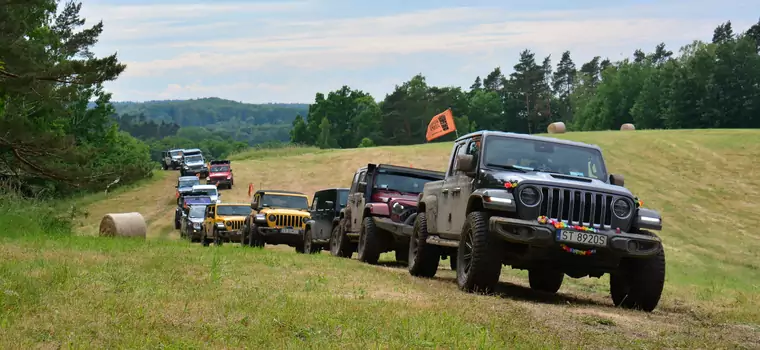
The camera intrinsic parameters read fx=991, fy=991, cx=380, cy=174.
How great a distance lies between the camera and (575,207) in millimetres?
11969

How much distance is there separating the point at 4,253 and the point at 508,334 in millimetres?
9748

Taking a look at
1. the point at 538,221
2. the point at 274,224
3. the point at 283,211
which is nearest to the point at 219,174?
the point at 283,211

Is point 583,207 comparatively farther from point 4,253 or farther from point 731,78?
point 731,78

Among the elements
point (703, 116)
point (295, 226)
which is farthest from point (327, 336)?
point (703, 116)

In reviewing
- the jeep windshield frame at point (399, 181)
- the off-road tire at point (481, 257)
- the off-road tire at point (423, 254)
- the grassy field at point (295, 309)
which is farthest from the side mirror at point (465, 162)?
the jeep windshield frame at point (399, 181)

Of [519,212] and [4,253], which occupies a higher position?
[519,212]

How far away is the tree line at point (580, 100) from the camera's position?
352ft

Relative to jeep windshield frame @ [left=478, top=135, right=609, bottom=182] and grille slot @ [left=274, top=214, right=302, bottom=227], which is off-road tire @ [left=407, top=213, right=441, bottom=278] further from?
grille slot @ [left=274, top=214, right=302, bottom=227]

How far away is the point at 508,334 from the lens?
8102 millimetres

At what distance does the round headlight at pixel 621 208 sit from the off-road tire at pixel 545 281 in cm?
302

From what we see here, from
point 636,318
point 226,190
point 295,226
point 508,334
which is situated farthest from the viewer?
point 226,190

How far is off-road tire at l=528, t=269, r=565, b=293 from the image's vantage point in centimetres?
1513

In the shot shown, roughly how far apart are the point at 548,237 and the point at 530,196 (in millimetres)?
619

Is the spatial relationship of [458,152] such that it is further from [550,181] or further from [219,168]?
[219,168]
